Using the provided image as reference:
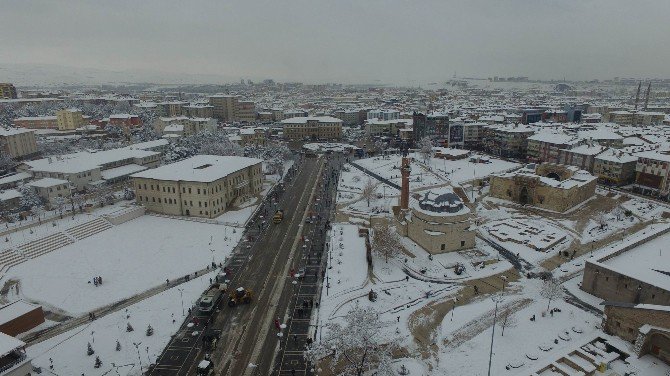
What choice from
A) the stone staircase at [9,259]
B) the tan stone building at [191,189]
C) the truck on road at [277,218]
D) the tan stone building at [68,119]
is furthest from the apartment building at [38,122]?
the truck on road at [277,218]

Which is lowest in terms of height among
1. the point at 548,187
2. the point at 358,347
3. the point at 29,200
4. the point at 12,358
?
the point at 358,347

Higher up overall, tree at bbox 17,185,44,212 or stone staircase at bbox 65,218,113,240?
tree at bbox 17,185,44,212

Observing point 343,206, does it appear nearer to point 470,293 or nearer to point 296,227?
point 296,227

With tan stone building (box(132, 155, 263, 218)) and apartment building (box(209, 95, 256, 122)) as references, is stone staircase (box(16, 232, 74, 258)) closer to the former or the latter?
tan stone building (box(132, 155, 263, 218))

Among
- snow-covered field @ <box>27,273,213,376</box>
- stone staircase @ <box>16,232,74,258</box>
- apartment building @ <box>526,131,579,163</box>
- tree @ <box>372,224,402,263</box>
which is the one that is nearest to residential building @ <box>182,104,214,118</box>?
stone staircase @ <box>16,232,74,258</box>

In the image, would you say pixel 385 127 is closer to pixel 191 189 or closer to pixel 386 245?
pixel 191 189

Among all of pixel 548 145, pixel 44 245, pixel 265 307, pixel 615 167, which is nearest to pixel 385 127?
pixel 548 145
